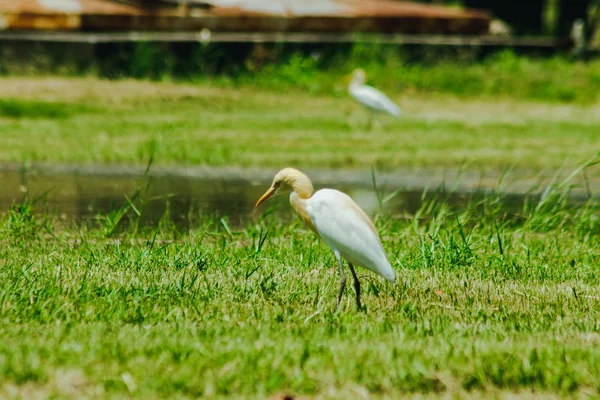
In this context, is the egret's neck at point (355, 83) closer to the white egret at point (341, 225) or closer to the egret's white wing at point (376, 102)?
the egret's white wing at point (376, 102)

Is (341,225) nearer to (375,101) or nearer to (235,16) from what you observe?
(375,101)

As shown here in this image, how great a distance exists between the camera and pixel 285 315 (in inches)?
195

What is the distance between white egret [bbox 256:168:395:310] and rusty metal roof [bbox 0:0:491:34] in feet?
39.8

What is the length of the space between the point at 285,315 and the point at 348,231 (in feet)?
1.58

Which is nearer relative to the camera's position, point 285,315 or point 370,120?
point 285,315

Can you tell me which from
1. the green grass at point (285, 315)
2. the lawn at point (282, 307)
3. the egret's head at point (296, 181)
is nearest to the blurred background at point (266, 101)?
the lawn at point (282, 307)

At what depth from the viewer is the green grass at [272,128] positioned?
1145cm

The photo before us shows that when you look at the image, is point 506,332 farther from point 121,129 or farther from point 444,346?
point 121,129

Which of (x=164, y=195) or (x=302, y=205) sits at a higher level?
(x=302, y=205)

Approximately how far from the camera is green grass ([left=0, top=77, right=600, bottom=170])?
11445mm

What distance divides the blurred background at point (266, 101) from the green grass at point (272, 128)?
1.3 inches

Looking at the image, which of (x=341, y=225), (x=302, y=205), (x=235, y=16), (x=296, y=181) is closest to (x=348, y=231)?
(x=341, y=225)

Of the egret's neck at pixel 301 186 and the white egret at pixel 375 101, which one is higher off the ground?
the egret's neck at pixel 301 186

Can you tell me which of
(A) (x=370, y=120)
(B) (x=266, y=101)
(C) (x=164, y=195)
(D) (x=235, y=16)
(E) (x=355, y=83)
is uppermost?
(D) (x=235, y=16)
